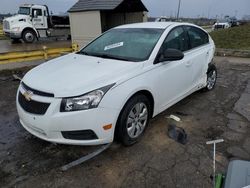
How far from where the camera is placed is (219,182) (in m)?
1.57

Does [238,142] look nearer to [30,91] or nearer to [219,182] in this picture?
[219,182]

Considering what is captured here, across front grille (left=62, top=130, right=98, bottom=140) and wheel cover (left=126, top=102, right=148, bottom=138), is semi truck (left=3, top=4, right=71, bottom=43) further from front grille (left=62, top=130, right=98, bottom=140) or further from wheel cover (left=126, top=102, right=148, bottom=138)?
front grille (left=62, top=130, right=98, bottom=140)

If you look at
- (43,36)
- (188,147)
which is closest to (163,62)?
(188,147)

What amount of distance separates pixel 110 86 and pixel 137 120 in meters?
0.73

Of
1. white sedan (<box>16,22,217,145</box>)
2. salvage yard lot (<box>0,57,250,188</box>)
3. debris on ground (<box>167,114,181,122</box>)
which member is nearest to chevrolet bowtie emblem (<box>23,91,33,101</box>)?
white sedan (<box>16,22,217,145</box>)

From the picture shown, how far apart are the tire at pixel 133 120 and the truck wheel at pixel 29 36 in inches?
664

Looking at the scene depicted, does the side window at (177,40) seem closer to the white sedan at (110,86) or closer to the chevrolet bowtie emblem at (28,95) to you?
the white sedan at (110,86)

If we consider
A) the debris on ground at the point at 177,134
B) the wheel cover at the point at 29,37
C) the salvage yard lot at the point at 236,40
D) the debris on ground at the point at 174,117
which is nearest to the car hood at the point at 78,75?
the debris on ground at the point at 177,134

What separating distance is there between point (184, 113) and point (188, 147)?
3.84ft

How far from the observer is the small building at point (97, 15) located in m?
13.0

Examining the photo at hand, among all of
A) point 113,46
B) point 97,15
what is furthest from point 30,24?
point 113,46

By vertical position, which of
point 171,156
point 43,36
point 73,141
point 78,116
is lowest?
point 43,36

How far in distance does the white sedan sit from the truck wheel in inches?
609

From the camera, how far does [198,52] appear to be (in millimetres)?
4613
